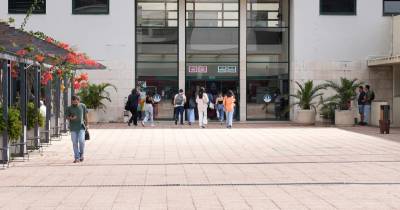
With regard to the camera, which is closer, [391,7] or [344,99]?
[344,99]

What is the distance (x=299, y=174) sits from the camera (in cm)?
1393

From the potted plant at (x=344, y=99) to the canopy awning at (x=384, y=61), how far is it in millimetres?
1313

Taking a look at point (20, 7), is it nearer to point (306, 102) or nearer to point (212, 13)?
point (212, 13)

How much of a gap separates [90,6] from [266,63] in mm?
8808

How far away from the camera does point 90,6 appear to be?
1334 inches

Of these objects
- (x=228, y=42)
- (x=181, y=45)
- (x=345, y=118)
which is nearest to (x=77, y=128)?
(x=345, y=118)

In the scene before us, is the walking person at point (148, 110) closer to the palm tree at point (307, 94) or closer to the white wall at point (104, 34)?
the white wall at point (104, 34)

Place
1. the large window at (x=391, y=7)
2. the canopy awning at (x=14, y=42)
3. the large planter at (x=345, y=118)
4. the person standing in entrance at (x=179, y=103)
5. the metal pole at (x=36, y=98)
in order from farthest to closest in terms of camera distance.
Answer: the large window at (x=391, y=7), the person standing in entrance at (x=179, y=103), the large planter at (x=345, y=118), the metal pole at (x=36, y=98), the canopy awning at (x=14, y=42)

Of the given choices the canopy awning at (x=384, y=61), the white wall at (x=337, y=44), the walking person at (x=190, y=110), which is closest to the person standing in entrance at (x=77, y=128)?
the walking person at (x=190, y=110)

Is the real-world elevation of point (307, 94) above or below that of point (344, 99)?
above

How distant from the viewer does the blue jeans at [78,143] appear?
1645 cm

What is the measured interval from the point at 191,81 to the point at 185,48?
1.61 metres

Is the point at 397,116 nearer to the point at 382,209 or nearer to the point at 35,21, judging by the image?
the point at 35,21

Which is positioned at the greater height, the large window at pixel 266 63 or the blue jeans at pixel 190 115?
the large window at pixel 266 63
